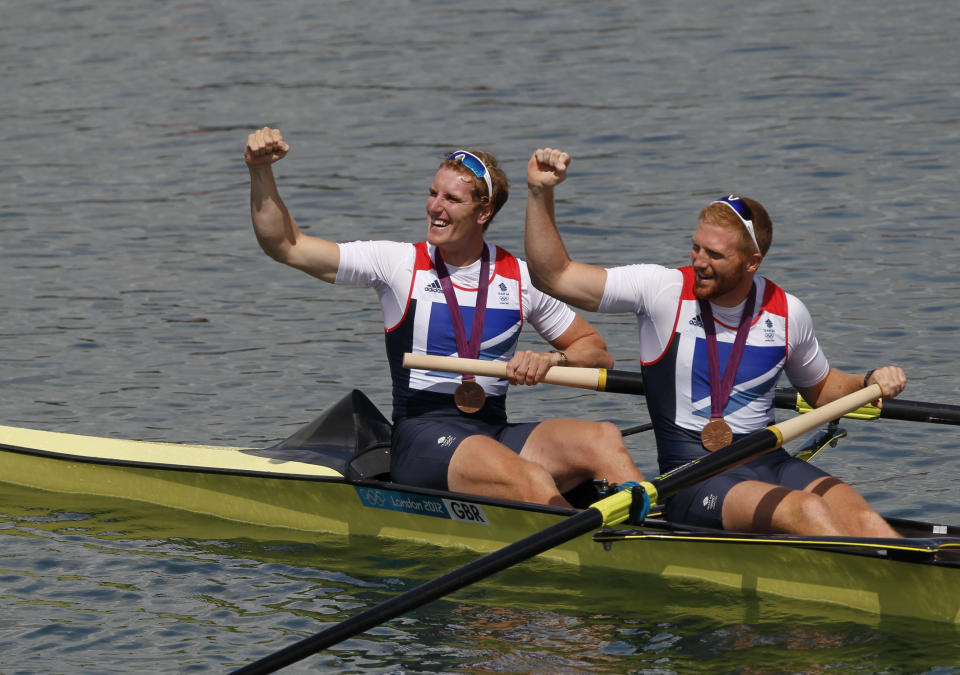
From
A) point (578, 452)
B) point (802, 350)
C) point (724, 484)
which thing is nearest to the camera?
point (724, 484)

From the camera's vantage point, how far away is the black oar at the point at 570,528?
5.92 m

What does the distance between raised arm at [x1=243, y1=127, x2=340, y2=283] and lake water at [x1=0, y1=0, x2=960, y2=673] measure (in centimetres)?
154

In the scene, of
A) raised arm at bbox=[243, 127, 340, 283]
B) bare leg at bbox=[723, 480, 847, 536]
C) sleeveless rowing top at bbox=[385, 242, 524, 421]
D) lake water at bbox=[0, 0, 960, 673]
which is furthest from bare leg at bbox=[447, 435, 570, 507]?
raised arm at bbox=[243, 127, 340, 283]

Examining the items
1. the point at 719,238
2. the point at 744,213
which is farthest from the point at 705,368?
the point at 744,213

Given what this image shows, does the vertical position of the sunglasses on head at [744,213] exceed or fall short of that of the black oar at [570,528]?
it exceeds it

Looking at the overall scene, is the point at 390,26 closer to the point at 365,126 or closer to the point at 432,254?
the point at 365,126

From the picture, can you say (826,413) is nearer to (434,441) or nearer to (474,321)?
(474,321)

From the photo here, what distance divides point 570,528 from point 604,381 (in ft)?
4.51

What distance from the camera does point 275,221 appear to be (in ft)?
24.6

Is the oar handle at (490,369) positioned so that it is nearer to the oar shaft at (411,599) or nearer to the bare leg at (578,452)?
the bare leg at (578,452)

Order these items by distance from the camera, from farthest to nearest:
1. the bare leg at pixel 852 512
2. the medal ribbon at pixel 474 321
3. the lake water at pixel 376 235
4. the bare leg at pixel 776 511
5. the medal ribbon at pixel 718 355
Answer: the medal ribbon at pixel 474 321
the lake water at pixel 376 235
the medal ribbon at pixel 718 355
the bare leg at pixel 852 512
the bare leg at pixel 776 511

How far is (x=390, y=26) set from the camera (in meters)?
23.2

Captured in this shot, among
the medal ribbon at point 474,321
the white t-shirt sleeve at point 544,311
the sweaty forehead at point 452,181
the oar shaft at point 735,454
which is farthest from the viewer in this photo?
the white t-shirt sleeve at point 544,311

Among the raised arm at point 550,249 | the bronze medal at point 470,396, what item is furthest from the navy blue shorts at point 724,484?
the bronze medal at point 470,396
